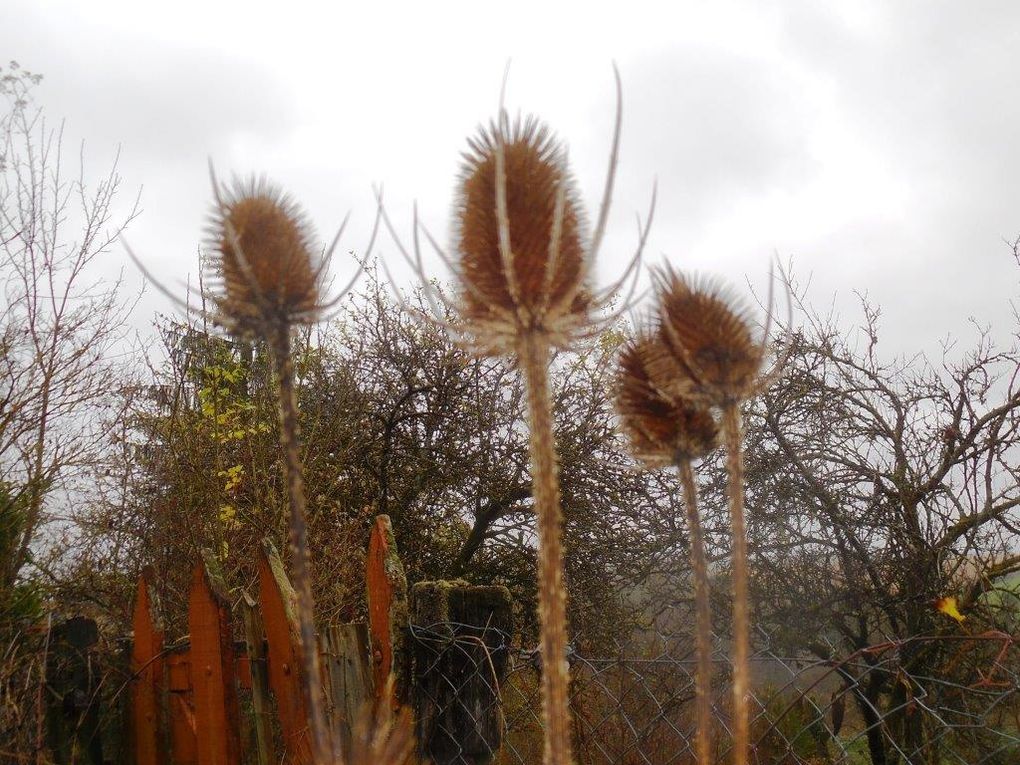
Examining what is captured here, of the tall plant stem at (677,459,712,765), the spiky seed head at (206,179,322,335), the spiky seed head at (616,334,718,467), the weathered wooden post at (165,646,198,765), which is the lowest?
the weathered wooden post at (165,646,198,765)

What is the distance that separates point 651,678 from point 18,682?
14.7 ft

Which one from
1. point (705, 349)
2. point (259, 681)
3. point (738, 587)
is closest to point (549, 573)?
point (738, 587)

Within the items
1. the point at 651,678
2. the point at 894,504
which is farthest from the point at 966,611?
the point at 651,678

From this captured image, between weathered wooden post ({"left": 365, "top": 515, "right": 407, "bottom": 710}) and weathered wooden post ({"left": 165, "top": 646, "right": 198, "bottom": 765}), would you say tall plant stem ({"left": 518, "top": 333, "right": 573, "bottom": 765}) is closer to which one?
weathered wooden post ({"left": 365, "top": 515, "right": 407, "bottom": 710})

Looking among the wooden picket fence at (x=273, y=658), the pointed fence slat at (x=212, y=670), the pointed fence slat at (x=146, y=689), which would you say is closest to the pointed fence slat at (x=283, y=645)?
the wooden picket fence at (x=273, y=658)

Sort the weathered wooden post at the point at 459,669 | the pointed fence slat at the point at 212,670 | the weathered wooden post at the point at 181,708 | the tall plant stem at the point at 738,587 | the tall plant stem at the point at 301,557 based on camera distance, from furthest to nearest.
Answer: the weathered wooden post at the point at 181,708 < the pointed fence slat at the point at 212,670 < the weathered wooden post at the point at 459,669 < the tall plant stem at the point at 738,587 < the tall plant stem at the point at 301,557

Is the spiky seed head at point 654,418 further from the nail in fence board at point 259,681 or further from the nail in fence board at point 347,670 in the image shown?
the nail in fence board at point 259,681

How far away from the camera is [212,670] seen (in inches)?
104

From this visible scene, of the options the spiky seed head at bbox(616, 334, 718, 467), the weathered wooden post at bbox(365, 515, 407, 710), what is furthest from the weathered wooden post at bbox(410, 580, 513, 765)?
the spiky seed head at bbox(616, 334, 718, 467)

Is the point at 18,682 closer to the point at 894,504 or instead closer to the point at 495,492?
the point at 894,504

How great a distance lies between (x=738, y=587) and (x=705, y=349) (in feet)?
0.80

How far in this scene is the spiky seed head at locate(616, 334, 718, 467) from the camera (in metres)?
1.03

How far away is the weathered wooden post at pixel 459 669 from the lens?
7.66 ft

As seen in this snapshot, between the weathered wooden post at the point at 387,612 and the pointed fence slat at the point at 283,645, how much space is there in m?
0.20
